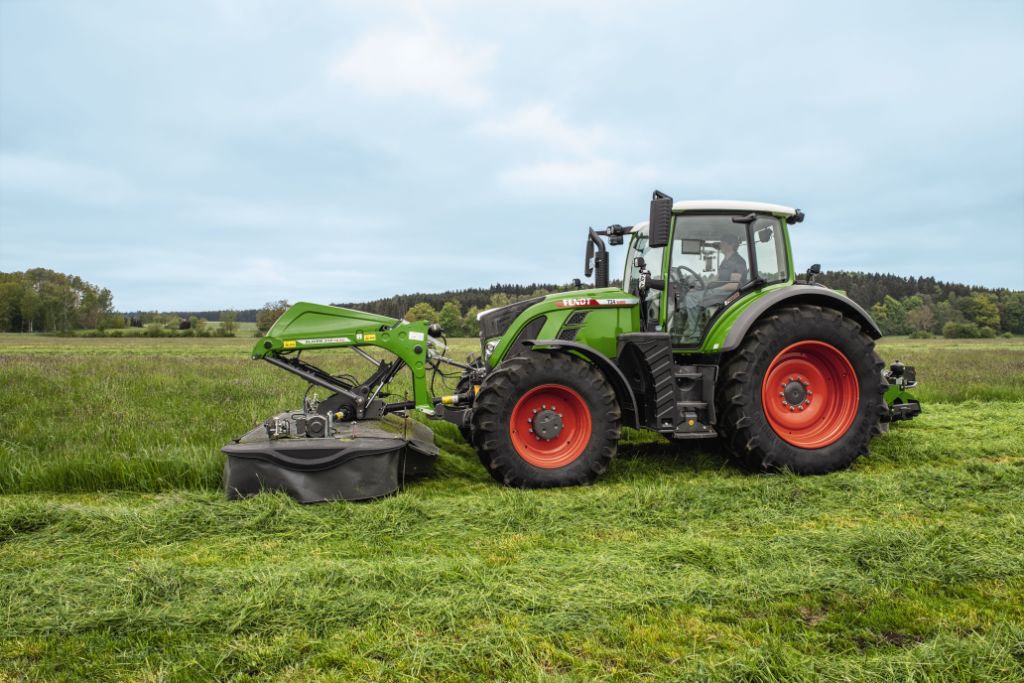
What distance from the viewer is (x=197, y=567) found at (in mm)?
3656

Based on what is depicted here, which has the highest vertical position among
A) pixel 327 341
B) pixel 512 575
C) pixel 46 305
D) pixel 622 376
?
pixel 46 305

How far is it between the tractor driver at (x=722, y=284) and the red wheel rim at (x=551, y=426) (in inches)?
58.8

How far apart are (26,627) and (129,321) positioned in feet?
221

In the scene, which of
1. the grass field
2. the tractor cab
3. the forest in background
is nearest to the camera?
the grass field

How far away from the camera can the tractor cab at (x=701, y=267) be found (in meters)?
6.25

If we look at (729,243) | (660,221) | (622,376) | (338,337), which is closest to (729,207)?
(729,243)

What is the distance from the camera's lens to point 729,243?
6422 millimetres

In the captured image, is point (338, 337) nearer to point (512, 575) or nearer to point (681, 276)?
point (512, 575)

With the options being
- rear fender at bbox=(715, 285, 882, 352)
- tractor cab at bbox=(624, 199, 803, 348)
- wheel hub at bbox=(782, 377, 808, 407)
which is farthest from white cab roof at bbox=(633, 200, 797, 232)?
wheel hub at bbox=(782, 377, 808, 407)

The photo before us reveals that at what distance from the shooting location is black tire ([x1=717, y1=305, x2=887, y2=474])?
579 centimetres

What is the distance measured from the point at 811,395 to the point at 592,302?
7.26 ft

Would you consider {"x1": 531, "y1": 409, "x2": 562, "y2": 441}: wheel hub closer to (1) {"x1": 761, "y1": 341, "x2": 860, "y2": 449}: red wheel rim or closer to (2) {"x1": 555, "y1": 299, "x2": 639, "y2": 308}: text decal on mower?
(2) {"x1": 555, "y1": 299, "x2": 639, "y2": 308}: text decal on mower

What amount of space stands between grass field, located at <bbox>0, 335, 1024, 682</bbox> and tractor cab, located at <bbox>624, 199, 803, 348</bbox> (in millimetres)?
1417

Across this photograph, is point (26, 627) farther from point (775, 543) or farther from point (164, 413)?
point (164, 413)
